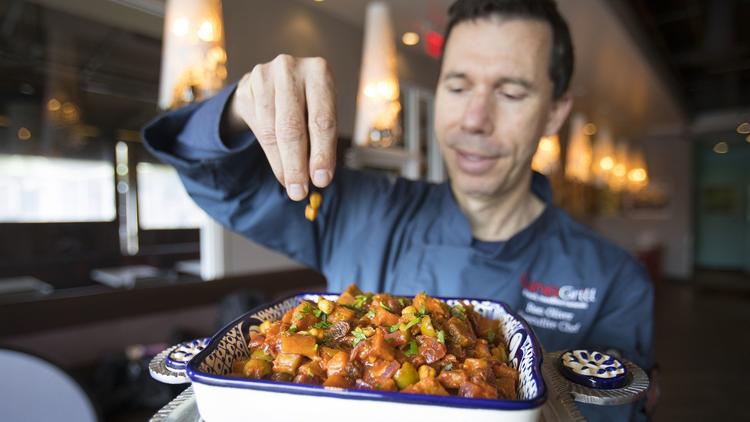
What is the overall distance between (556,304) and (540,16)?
0.76 meters

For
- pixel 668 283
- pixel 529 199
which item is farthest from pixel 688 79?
pixel 529 199

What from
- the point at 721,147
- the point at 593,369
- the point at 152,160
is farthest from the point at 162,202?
the point at 721,147

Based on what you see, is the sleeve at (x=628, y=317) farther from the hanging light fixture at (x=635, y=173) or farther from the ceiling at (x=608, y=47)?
the hanging light fixture at (x=635, y=173)

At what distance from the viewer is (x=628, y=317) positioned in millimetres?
1088

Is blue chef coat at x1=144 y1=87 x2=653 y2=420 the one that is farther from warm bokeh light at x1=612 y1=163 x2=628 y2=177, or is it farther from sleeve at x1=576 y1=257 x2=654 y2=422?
warm bokeh light at x1=612 y1=163 x2=628 y2=177

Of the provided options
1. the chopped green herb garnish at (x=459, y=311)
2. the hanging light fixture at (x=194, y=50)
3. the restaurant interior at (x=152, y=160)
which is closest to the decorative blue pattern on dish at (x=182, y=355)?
the chopped green herb garnish at (x=459, y=311)

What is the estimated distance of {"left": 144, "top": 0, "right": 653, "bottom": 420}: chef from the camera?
1.03 meters

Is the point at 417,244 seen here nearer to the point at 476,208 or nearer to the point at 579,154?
the point at 476,208

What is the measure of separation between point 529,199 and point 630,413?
68cm

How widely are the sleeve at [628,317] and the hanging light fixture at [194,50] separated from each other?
1.99 metres

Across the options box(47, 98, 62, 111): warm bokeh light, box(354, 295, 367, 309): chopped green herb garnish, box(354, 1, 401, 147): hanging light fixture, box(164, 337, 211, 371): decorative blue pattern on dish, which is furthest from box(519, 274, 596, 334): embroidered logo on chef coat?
box(47, 98, 62, 111): warm bokeh light

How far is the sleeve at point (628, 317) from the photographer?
1.06 metres

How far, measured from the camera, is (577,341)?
1045 millimetres

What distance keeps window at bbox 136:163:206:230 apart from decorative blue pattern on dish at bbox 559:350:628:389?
3.10 meters
